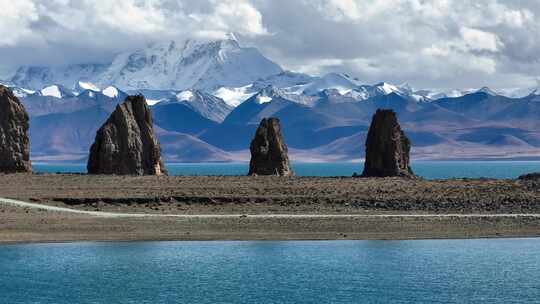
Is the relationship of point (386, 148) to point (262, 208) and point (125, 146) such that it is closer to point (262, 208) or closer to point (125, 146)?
point (262, 208)

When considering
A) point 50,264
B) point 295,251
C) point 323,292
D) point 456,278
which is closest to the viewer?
point 323,292

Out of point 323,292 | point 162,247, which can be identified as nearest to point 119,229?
point 162,247

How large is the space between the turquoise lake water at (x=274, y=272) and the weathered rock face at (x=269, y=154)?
3594 centimetres

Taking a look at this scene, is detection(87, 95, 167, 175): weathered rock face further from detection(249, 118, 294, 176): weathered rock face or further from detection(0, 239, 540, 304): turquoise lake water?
detection(0, 239, 540, 304): turquoise lake water

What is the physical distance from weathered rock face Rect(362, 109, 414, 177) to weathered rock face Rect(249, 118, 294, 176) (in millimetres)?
8741

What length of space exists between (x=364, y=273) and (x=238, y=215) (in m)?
24.1

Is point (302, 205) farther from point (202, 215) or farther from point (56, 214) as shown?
point (56, 214)

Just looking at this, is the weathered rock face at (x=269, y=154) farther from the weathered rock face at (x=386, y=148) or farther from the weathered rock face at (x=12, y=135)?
the weathered rock face at (x=12, y=135)

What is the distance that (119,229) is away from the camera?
3041 inches

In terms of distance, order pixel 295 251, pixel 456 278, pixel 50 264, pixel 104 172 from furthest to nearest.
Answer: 1. pixel 104 172
2. pixel 295 251
3. pixel 50 264
4. pixel 456 278

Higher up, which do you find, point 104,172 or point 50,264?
point 104,172

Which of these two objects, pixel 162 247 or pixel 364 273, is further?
pixel 162 247

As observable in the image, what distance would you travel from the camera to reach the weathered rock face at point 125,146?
338 ft

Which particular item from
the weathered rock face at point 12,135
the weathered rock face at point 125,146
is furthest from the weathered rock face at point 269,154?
the weathered rock face at point 12,135
